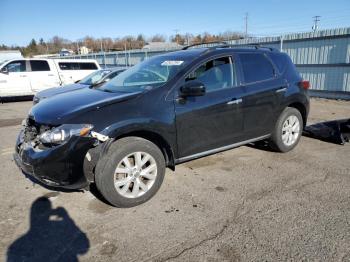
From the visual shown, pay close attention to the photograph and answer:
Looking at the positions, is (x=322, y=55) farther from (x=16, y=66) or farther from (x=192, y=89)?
(x=16, y=66)

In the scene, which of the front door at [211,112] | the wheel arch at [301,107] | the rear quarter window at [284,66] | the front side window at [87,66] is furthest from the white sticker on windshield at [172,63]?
the front side window at [87,66]

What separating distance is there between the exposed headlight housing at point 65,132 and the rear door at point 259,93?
7.69 ft

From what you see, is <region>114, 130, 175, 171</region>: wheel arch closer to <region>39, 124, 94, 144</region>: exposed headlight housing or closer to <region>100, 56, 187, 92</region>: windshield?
<region>39, 124, 94, 144</region>: exposed headlight housing

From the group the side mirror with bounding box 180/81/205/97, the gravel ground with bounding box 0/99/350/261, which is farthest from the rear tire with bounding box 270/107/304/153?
the side mirror with bounding box 180/81/205/97

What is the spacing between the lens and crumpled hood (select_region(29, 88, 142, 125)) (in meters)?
3.37

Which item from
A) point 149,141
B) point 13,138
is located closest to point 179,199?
point 149,141

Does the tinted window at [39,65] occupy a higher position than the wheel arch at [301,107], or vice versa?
the tinted window at [39,65]

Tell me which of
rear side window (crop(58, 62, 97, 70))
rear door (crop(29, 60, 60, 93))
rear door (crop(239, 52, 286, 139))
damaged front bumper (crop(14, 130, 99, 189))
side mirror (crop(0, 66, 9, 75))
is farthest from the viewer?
rear side window (crop(58, 62, 97, 70))

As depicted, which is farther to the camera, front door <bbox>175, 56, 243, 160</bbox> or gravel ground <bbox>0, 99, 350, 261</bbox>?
front door <bbox>175, 56, 243, 160</bbox>

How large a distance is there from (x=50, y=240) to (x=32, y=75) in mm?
12253

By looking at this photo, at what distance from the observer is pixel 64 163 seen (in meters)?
3.20

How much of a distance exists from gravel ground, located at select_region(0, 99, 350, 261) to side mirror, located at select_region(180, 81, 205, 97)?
123cm

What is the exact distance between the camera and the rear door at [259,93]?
457 centimetres

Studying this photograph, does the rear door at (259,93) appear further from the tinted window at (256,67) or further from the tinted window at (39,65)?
the tinted window at (39,65)
